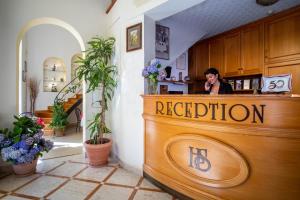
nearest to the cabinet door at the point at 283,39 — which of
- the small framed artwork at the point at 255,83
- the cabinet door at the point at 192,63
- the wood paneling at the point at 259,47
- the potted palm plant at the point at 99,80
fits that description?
the wood paneling at the point at 259,47

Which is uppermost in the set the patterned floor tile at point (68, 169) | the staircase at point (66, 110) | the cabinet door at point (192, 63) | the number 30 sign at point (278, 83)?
the cabinet door at point (192, 63)

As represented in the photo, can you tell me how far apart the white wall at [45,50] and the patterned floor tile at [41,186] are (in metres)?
4.86

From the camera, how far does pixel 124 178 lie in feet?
8.40

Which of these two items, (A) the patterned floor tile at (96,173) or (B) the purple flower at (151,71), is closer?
(B) the purple flower at (151,71)

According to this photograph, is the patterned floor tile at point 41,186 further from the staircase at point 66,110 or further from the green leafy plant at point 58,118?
the staircase at point 66,110

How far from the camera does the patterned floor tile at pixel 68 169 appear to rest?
2707 mm

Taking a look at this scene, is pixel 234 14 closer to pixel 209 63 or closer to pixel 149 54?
pixel 209 63

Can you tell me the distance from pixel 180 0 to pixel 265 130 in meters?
1.69

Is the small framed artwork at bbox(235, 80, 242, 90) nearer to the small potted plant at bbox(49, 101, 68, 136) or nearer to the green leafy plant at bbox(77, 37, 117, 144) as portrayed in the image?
the green leafy plant at bbox(77, 37, 117, 144)

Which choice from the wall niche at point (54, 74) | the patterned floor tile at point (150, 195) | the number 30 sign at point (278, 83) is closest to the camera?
the number 30 sign at point (278, 83)

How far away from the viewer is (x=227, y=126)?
5.21 ft

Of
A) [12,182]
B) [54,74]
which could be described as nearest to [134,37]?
[12,182]

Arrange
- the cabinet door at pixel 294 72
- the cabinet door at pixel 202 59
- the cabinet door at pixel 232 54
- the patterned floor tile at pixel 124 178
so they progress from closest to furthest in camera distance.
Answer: the patterned floor tile at pixel 124 178, the cabinet door at pixel 294 72, the cabinet door at pixel 232 54, the cabinet door at pixel 202 59

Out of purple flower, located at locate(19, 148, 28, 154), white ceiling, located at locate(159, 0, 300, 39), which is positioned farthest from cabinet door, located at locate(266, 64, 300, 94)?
purple flower, located at locate(19, 148, 28, 154)
